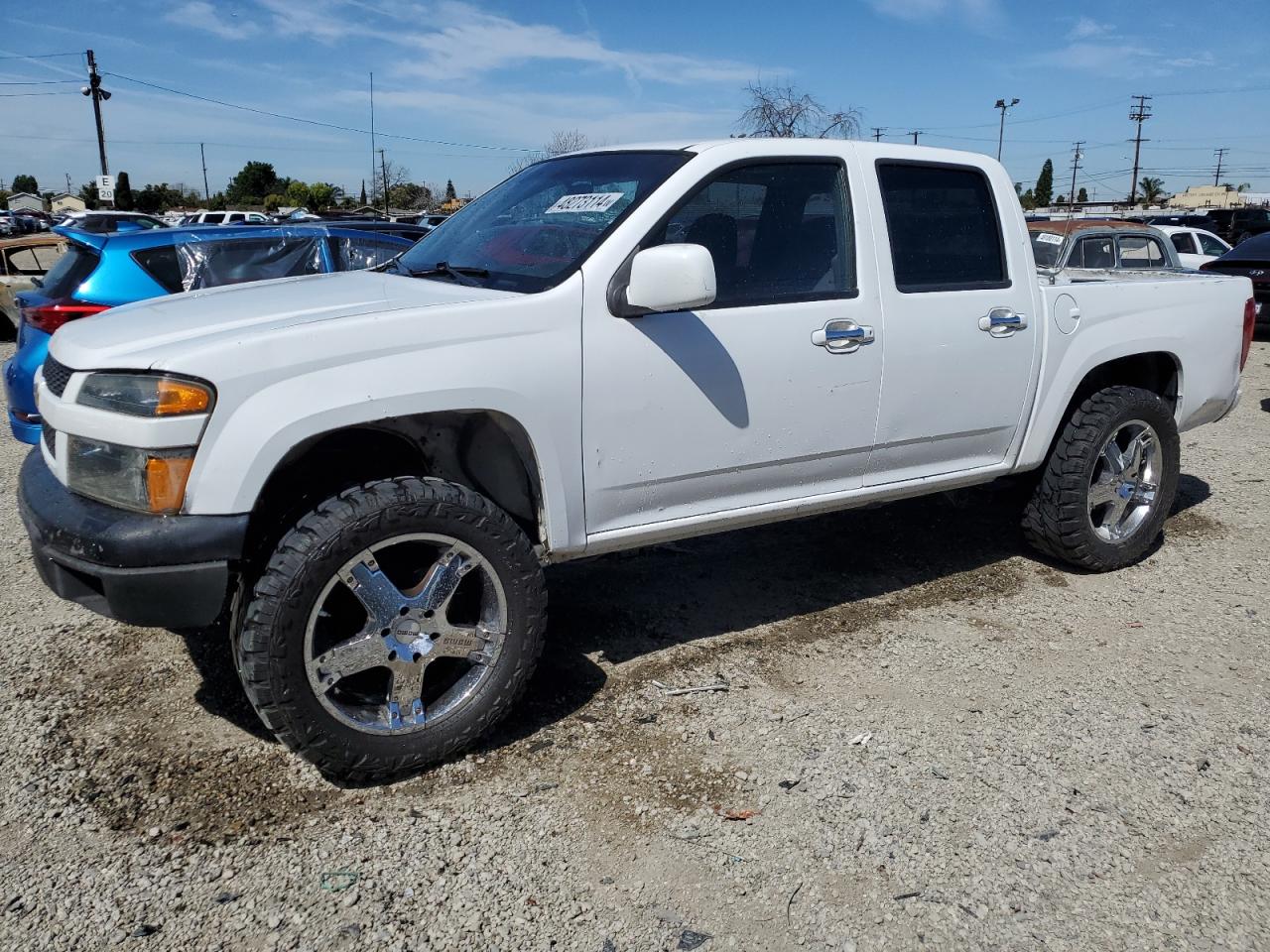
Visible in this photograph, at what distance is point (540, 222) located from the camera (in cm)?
359

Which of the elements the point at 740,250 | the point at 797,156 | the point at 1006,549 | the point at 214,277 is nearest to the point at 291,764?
the point at 740,250

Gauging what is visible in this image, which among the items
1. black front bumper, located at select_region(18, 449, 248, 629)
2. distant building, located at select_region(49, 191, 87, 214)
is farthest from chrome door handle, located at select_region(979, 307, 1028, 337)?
distant building, located at select_region(49, 191, 87, 214)

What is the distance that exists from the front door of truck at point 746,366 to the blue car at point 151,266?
237cm

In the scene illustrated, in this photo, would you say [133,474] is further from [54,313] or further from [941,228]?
[54,313]

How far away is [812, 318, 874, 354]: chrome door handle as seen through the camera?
3537 mm

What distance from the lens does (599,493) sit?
324cm

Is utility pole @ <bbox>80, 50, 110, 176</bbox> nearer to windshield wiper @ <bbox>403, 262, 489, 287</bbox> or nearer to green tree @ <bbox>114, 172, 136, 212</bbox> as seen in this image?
green tree @ <bbox>114, 172, 136, 212</bbox>

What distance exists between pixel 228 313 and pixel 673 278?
133cm

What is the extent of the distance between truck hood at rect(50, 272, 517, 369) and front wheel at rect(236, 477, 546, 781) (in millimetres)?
532

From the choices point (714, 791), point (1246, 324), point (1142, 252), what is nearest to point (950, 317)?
point (714, 791)

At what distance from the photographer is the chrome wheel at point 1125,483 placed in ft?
15.5

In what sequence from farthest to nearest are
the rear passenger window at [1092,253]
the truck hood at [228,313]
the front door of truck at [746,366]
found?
the rear passenger window at [1092,253], the front door of truck at [746,366], the truck hood at [228,313]

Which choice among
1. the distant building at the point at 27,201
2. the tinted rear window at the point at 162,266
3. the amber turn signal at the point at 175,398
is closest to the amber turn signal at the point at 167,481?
the amber turn signal at the point at 175,398

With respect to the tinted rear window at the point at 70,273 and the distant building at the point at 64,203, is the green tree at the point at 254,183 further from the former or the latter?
the tinted rear window at the point at 70,273
